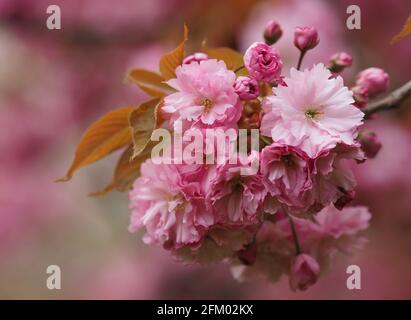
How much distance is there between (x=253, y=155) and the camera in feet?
2.90

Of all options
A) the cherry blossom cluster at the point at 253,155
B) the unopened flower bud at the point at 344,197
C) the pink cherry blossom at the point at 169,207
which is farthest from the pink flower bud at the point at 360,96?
the pink cherry blossom at the point at 169,207

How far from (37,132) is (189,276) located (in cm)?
60

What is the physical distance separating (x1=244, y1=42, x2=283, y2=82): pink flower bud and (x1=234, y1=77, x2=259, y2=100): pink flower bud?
0.01m

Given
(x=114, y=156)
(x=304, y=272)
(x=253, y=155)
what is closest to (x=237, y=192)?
(x=253, y=155)

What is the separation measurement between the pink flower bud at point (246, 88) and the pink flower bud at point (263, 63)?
0.04ft

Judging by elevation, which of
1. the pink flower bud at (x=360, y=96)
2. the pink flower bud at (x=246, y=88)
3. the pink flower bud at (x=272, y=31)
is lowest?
the pink flower bud at (x=246, y=88)

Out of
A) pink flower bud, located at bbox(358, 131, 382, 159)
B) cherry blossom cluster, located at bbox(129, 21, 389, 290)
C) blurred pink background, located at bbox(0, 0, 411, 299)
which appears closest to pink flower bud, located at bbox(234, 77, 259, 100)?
cherry blossom cluster, located at bbox(129, 21, 389, 290)

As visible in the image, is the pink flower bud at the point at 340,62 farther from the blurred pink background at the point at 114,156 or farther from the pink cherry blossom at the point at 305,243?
the blurred pink background at the point at 114,156

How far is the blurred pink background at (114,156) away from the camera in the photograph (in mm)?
1953

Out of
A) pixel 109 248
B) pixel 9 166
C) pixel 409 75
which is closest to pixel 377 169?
pixel 409 75

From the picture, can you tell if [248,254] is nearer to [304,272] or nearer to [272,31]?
[304,272]

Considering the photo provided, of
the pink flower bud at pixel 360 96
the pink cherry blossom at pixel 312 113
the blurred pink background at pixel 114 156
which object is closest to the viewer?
the pink cherry blossom at pixel 312 113

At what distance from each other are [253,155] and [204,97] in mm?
84

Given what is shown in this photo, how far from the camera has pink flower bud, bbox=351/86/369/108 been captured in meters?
0.98
